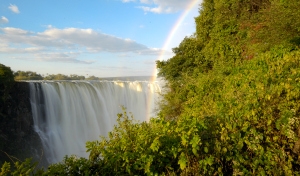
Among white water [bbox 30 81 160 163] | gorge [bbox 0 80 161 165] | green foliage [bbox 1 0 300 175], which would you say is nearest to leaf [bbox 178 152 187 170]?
green foliage [bbox 1 0 300 175]

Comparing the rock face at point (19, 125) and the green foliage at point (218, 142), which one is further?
the rock face at point (19, 125)

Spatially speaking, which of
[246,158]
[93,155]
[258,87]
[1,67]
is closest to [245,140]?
[246,158]

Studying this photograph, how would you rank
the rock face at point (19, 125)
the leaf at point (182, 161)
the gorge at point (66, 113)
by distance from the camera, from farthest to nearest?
the gorge at point (66, 113) < the rock face at point (19, 125) < the leaf at point (182, 161)

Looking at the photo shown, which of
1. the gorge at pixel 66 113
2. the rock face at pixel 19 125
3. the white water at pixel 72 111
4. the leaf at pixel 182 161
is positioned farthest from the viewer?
the white water at pixel 72 111

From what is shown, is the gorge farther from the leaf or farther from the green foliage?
the leaf

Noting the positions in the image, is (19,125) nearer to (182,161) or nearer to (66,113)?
(66,113)

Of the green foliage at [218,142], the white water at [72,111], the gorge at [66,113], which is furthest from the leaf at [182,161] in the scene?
the white water at [72,111]

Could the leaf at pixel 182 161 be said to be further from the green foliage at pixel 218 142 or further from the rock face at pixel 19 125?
the rock face at pixel 19 125
